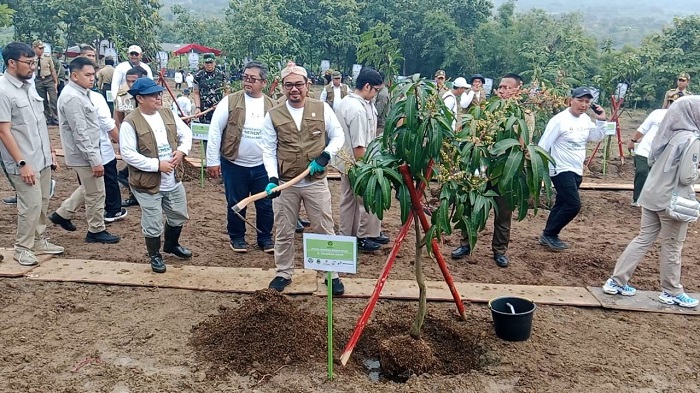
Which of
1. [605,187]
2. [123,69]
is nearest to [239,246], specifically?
[123,69]

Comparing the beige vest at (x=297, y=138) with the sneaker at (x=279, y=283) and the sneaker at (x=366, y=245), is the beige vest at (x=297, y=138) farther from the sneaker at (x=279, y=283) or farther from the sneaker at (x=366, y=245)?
the sneaker at (x=366, y=245)

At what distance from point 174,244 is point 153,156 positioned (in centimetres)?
97

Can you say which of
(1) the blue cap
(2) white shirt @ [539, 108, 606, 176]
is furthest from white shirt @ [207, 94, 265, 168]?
→ (2) white shirt @ [539, 108, 606, 176]

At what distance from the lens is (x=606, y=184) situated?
849 cm

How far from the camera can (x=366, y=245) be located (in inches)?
223

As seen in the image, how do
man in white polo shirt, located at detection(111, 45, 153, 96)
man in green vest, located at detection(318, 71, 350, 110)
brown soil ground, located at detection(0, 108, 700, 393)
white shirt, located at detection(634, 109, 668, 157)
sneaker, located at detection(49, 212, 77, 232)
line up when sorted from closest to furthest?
brown soil ground, located at detection(0, 108, 700, 393) < sneaker, located at detection(49, 212, 77, 232) < white shirt, located at detection(634, 109, 668, 157) < man in white polo shirt, located at detection(111, 45, 153, 96) < man in green vest, located at detection(318, 71, 350, 110)

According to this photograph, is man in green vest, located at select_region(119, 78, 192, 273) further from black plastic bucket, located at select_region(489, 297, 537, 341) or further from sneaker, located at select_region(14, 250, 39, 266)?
black plastic bucket, located at select_region(489, 297, 537, 341)

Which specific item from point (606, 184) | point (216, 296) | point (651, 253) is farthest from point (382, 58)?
point (216, 296)

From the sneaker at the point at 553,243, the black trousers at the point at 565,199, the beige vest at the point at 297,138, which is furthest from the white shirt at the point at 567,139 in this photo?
the beige vest at the point at 297,138

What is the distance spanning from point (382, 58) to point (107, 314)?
14.9 meters

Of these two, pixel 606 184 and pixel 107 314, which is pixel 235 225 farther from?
pixel 606 184

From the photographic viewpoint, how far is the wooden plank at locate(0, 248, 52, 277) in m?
4.59

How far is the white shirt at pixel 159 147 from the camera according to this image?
14.6 ft

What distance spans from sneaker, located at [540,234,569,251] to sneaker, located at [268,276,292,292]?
117 inches
